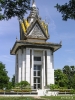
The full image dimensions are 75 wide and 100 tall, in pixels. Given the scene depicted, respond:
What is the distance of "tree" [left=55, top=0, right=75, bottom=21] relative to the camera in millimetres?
6979

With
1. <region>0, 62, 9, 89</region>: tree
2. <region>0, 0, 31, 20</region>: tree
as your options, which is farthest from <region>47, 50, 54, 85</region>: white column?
<region>0, 0, 31, 20</region>: tree

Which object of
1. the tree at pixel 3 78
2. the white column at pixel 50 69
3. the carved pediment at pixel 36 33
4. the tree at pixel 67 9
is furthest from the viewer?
the carved pediment at pixel 36 33

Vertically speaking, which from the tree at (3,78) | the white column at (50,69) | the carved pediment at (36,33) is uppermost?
the carved pediment at (36,33)

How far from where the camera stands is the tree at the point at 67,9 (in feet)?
22.9

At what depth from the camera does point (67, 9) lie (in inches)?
281

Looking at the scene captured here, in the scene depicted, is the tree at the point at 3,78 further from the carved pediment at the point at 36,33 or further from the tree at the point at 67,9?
the tree at the point at 67,9

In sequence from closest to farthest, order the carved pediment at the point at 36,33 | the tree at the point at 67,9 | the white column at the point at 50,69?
the tree at the point at 67,9, the white column at the point at 50,69, the carved pediment at the point at 36,33

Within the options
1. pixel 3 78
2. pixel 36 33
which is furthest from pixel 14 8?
pixel 36 33

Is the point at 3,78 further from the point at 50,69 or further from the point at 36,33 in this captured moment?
the point at 36,33

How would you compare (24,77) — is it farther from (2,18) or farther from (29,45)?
Answer: (2,18)

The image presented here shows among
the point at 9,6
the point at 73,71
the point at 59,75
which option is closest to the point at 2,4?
the point at 9,6

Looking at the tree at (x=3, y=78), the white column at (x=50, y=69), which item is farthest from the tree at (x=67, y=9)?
the white column at (x=50, y=69)

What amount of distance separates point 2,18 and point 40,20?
36.0 m

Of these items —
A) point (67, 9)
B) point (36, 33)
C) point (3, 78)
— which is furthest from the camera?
point (36, 33)
